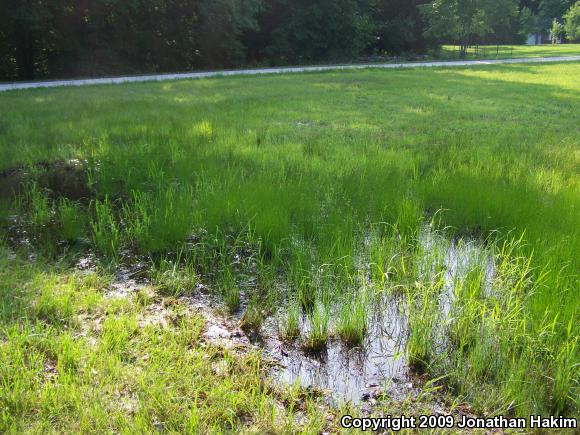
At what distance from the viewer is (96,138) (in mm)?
7816

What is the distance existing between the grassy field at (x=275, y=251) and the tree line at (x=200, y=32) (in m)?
15.7

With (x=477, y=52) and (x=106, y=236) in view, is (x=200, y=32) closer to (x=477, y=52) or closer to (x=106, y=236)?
→ (x=477, y=52)

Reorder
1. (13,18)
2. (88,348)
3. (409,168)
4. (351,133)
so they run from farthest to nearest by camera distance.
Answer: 1. (13,18)
2. (351,133)
3. (409,168)
4. (88,348)

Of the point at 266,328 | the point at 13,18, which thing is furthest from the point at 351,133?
the point at 13,18

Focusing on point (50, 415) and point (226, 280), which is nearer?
point (50, 415)

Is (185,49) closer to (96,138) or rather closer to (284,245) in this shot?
(96,138)

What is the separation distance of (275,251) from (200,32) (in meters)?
25.6

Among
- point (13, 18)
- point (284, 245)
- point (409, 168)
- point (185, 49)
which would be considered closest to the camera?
point (284, 245)

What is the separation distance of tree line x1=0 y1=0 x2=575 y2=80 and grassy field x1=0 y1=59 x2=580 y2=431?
51.6 ft

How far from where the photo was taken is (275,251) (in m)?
4.18

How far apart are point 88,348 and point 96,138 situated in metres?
5.63

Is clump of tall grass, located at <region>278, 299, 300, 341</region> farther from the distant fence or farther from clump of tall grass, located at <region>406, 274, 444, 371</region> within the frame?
the distant fence

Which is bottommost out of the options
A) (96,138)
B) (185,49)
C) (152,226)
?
(152,226)

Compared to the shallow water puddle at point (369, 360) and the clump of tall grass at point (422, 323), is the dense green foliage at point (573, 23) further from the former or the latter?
the shallow water puddle at point (369, 360)
